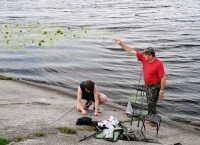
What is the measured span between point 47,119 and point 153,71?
10.5ft

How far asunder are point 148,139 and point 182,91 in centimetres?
831

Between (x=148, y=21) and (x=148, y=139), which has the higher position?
(x=148, y=21)

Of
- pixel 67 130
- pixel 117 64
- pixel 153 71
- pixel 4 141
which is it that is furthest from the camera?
pixel 117 64

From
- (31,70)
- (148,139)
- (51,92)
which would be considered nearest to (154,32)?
(31,70)

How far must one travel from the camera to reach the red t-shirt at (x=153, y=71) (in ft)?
31.4

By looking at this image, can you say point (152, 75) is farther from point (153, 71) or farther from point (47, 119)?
point (47, 119)

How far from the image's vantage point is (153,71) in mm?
9727

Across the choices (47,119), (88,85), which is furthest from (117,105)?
(47,119)

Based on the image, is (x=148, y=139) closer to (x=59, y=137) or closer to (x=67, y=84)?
(x=59, y=137)

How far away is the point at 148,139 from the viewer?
29.5 feet

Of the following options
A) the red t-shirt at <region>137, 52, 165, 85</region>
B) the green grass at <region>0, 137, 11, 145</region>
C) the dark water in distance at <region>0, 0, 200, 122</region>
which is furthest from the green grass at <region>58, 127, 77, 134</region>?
the dark water in distance at <region>0, 0, 200, 122</region>

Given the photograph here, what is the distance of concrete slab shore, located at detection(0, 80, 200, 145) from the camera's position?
28.2 feet

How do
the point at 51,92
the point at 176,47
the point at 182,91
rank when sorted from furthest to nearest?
the point at 176,47, the point at 182,91, the point at 51,92

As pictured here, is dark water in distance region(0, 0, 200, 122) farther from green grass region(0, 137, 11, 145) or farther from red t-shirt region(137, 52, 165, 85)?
green grass region(0, 137, 11, 145)
